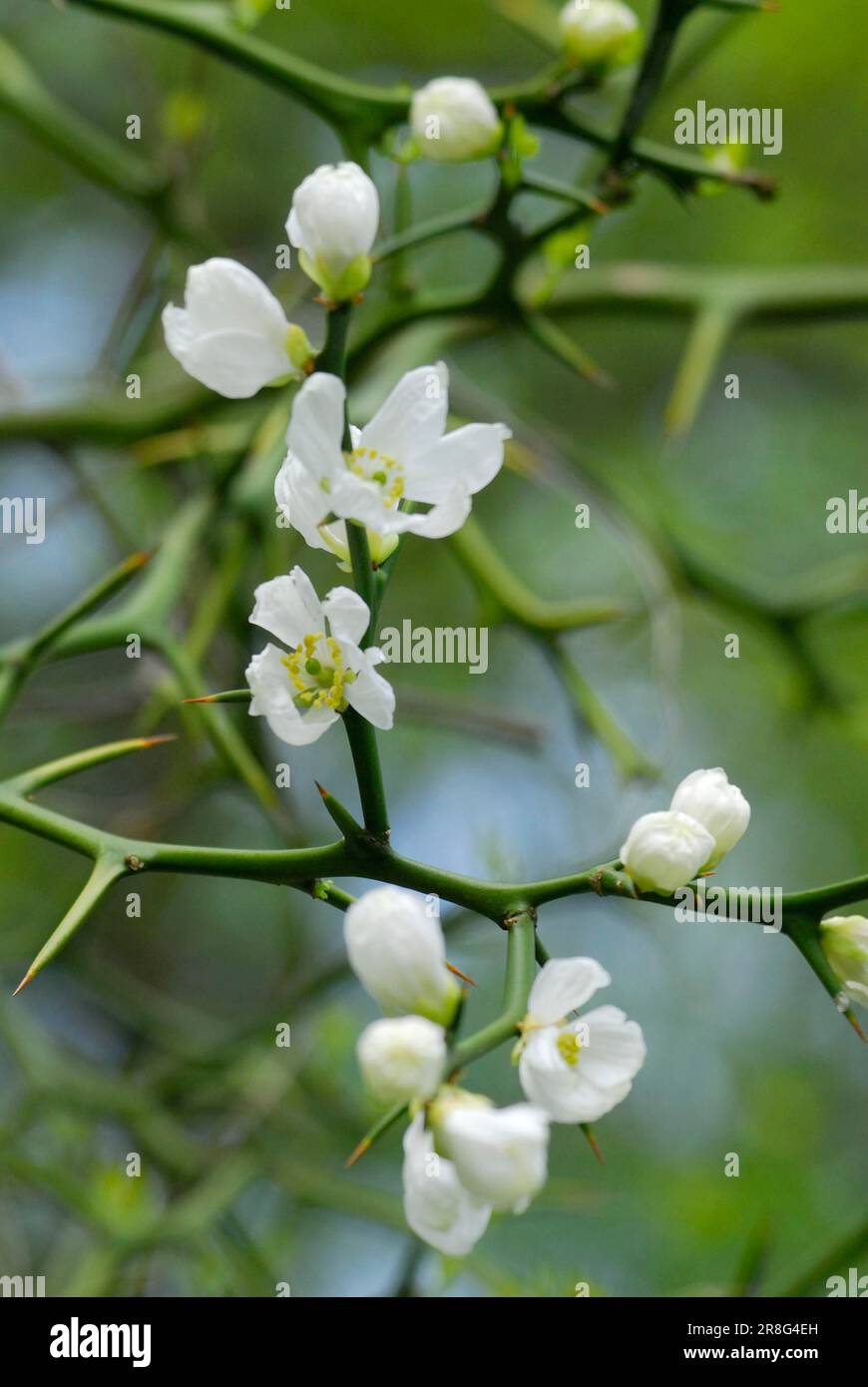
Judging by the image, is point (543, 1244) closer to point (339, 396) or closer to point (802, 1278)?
point (802, 1278)

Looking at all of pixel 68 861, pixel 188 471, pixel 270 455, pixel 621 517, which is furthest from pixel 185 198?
pixel 68 861

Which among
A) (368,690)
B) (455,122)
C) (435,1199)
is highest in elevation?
(455,122)

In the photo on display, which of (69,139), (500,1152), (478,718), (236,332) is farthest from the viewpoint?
(478,718)

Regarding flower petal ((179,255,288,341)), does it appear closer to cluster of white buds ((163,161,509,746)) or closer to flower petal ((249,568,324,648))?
cluster of white buds ((163,161,509,746))

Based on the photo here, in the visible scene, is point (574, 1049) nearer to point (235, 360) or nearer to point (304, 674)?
point (304, 674)

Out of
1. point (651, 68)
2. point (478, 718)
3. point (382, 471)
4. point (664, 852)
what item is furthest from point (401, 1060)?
point (478, 718)

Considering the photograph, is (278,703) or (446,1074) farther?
(278,703)

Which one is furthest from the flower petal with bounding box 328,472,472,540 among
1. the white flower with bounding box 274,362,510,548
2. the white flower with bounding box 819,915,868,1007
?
the white flower with bounding box 819,915,868,1007
